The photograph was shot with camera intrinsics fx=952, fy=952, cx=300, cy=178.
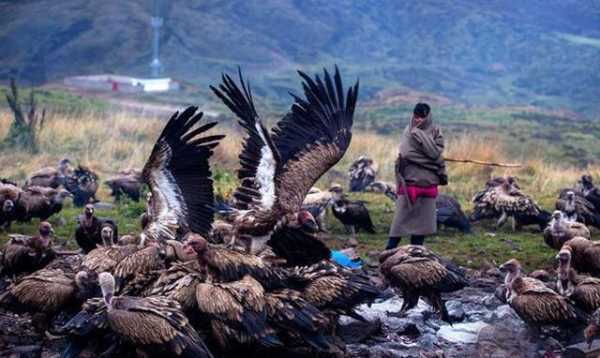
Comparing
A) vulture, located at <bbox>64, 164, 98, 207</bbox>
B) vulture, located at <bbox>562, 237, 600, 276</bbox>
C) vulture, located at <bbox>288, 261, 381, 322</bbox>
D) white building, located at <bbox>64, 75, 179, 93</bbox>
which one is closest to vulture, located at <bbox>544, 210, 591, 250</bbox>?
vulture, located at <bbox>562, 237, 600, 276</bbox>

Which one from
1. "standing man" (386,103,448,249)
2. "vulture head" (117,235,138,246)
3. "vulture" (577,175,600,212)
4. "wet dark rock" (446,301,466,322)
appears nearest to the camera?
"wet dark rock" (446,301,466,322)

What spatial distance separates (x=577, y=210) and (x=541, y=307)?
185 inches

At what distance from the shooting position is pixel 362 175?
15.4 metres

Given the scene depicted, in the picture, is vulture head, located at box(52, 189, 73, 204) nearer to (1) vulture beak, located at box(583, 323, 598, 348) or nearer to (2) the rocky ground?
(2) the rocky ground

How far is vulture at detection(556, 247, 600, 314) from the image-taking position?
26.2 ft

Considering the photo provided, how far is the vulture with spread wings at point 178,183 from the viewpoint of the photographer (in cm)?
879

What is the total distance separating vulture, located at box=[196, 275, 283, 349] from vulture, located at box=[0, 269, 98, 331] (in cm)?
118

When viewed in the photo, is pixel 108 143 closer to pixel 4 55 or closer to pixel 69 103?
pixel 69 103

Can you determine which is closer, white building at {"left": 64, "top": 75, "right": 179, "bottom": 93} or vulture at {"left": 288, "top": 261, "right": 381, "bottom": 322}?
vulture at {"left": 288, "top": 261, "right": 381, "bottom": 322}

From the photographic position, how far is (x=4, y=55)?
3784cm

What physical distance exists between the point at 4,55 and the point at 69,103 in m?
14.2

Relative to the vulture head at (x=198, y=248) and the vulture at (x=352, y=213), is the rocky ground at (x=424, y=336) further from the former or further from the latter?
the vulture at (x=352, y=213)

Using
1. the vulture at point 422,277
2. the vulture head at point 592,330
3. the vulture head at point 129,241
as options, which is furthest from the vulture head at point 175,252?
the vulture head at point 592,330

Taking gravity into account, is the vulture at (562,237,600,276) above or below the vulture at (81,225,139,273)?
above
